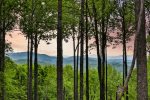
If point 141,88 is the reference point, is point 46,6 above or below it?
above

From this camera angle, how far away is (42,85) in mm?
77688

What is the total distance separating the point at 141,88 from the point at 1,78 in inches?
488

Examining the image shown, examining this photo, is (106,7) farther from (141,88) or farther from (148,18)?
(141,88)

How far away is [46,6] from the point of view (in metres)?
34.3

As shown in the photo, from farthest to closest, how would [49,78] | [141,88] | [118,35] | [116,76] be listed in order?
[116,76] → [49,78] → [118,35] → [141,88]

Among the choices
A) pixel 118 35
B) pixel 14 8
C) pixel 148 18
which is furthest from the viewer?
pixel 118 35

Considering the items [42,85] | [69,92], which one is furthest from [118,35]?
[69,92]

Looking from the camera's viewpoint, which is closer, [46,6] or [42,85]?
[46,6]

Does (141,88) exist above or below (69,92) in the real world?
above

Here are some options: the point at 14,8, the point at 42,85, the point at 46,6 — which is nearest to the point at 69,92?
the point at 42,85

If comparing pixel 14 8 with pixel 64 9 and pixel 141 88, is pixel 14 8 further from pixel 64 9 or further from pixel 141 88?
pixel 141 88

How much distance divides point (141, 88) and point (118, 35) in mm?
25968

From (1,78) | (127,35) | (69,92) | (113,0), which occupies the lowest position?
(69,92)

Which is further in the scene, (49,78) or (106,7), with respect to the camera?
(49,78)
